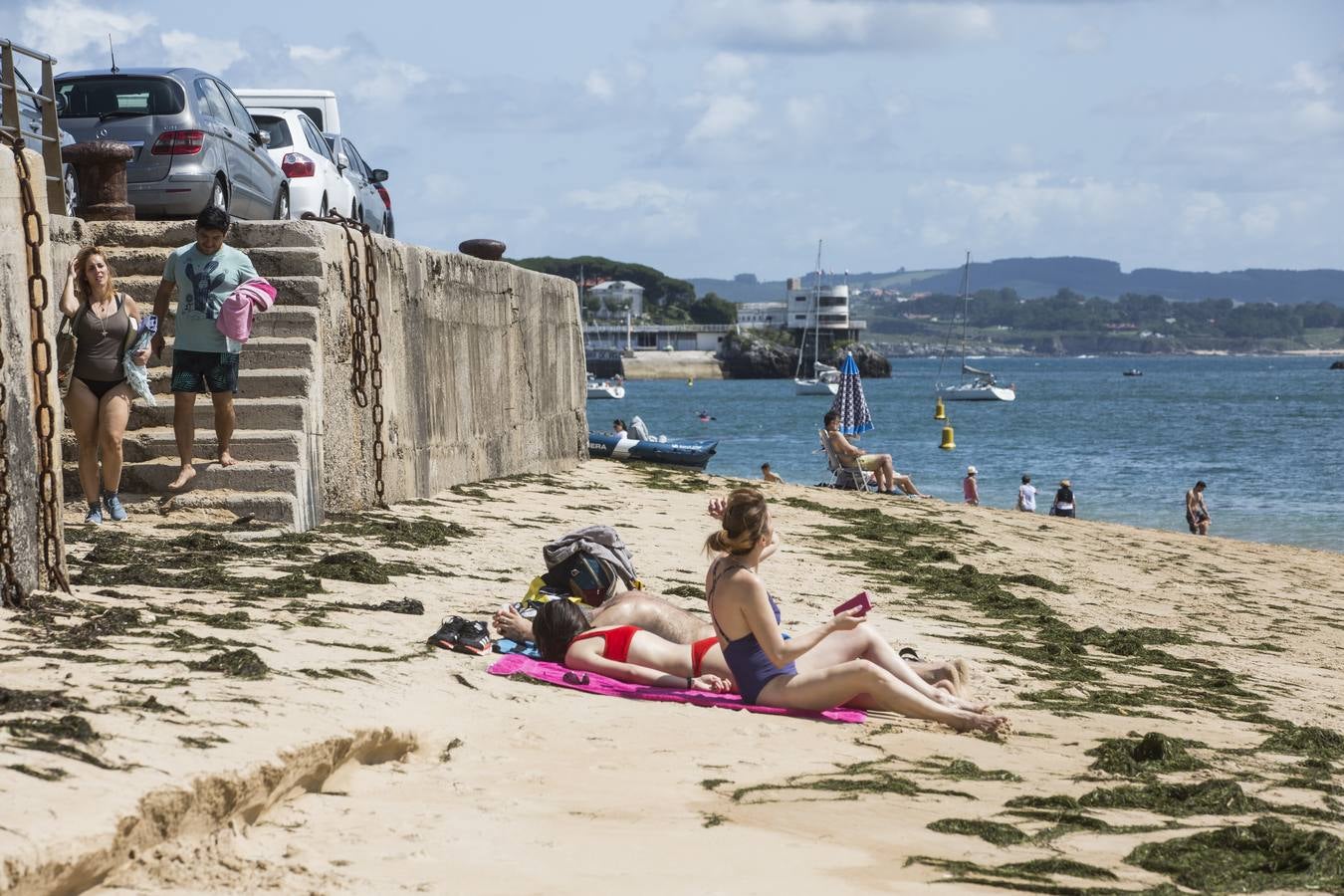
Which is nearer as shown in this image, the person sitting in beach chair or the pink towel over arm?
the pink towel over arm

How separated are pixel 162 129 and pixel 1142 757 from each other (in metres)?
9.15

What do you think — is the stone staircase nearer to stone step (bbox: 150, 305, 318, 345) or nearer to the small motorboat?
stone step (bbox: 150, 305, 318, 345)

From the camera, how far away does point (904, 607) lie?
9938mm

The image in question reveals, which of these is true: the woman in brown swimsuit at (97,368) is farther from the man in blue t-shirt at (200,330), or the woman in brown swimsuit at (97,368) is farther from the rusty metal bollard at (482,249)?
the rusty metal bollard at (482,249)

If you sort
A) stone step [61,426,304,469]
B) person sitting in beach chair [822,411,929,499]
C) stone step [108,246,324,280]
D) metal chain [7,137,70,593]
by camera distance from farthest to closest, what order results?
person sitting in beach chair [822,411,929,499] → stone step [108,246,324,280] → stone step [61,426,304,469] → metal chain [7,137,70,593]

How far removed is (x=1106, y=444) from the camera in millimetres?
52250

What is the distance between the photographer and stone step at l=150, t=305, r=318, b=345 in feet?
34.0

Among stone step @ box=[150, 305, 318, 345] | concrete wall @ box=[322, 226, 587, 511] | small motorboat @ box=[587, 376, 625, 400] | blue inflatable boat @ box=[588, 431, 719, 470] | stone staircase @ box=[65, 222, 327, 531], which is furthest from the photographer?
small motorboat @ box=[587, 376, 625, 400]

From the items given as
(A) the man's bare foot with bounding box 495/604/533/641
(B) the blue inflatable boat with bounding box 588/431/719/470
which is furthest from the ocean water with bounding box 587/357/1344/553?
(A) the man's bare foot with bounding box 495/604/533/641

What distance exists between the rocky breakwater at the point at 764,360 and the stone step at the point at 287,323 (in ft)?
423

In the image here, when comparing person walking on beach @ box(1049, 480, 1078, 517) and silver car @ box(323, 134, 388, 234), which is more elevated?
silver car @ box(323, 134, 388, 234)

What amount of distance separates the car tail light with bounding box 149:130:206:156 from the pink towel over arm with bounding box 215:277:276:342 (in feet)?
10.2

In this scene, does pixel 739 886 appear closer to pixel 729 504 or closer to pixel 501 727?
pixel 501 727

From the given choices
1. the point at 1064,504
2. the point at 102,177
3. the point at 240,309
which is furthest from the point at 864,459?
the point at 240,309
